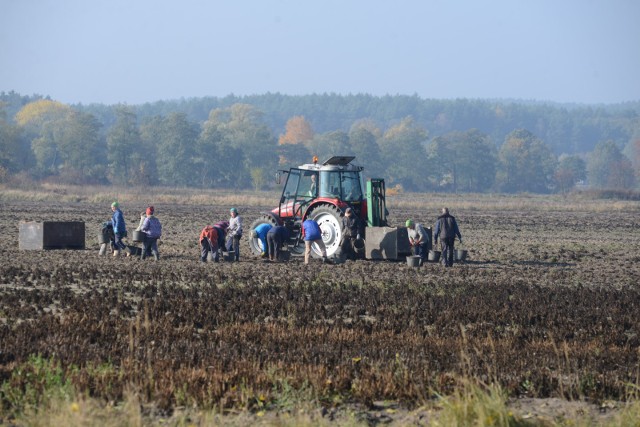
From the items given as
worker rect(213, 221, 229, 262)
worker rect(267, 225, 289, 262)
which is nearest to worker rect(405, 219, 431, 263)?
worker rect(267, 225, 289, 262)

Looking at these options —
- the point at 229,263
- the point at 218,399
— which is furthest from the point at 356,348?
the point at 229,263

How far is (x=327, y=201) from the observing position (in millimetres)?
23078

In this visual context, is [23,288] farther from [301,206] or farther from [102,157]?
[102,157]

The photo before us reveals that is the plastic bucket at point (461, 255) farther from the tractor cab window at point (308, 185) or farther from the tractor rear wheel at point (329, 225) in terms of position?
the tractor cab window at point (308, 185)

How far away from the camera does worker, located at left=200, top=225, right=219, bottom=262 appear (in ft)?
73.1

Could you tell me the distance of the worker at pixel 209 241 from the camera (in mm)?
22281

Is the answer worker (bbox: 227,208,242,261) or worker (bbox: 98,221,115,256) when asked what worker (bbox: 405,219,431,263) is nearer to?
worker (bbox: 227,208,242,261)

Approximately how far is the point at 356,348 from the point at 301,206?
11598 millimetres

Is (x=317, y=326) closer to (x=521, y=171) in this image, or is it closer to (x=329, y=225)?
(x=329, y=225)

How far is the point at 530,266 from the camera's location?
23.4 metres

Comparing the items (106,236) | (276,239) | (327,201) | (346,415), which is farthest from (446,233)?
(346,415)

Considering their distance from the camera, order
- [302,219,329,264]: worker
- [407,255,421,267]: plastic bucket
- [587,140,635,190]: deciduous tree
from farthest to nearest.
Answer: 1. [587,140,635,190]: deciduous tree
2. [407,255,421,267]: plastic bucket
3. [302,219,329,264]: worker

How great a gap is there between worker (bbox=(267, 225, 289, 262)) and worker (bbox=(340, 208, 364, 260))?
1298mm

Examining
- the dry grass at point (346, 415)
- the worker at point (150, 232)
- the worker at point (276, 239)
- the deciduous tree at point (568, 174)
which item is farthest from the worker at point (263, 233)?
the deciduous tree at point (568, 174)
